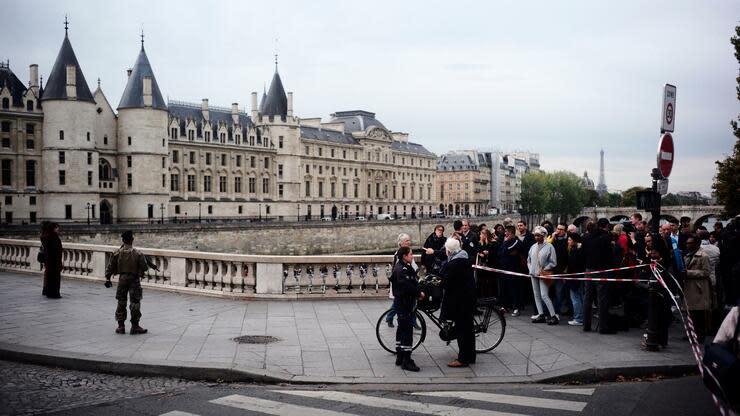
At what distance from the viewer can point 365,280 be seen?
1602cm

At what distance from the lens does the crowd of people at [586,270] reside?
996cm

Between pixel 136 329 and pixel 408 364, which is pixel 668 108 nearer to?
pixel 408 364

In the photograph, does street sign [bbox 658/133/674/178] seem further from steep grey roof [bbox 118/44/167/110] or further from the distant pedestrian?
steep grey roof [bbox 118/44/167/110]

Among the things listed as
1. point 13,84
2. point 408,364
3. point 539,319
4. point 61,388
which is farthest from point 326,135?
point 61,388

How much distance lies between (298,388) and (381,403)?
1291mm

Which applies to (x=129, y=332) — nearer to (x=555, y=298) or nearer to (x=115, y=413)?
(x=115, y=413)

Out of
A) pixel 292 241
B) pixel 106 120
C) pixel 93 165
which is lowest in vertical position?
pixel 292 241

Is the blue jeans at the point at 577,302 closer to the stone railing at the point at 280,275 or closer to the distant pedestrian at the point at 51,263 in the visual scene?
the stone railing at the point at 280,275

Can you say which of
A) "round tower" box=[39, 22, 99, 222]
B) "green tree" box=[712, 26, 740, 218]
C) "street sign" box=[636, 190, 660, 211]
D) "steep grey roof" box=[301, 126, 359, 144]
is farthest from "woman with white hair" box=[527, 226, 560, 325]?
"steep grey roof" box=[301, 126, 359, 144]

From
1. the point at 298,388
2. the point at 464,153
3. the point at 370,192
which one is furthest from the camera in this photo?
the point at 464,153

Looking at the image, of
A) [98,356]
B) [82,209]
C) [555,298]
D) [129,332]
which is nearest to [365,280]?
[555,298]

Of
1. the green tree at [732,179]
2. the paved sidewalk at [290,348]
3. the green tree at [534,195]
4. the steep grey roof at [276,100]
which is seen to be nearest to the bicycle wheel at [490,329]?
the paved sidewalk at [290,348]

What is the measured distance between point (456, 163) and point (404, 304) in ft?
468

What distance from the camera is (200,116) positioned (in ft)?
287
